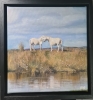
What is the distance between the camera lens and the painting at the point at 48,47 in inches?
45.7

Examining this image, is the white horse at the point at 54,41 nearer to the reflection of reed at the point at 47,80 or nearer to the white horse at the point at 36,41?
the white horse at the point at 36,41

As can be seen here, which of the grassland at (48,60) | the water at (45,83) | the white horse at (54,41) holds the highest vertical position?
the white horse at (54,41)

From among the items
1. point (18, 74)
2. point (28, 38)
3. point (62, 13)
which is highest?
point (62, 13)

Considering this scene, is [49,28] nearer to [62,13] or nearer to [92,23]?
[62,13]

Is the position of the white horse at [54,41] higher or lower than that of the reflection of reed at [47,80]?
higher

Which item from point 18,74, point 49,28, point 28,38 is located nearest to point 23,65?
point 18,74

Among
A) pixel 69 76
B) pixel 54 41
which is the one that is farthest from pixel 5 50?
pixel 69 76

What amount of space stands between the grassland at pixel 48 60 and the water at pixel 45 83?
37mm

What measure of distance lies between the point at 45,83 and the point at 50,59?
15cm

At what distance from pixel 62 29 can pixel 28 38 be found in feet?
0.72

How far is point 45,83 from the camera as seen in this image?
1.16m

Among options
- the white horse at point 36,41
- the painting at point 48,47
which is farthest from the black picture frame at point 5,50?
the white horse at point 36,41

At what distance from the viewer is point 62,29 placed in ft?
3.84

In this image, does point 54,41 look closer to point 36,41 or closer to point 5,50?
point 36,41
